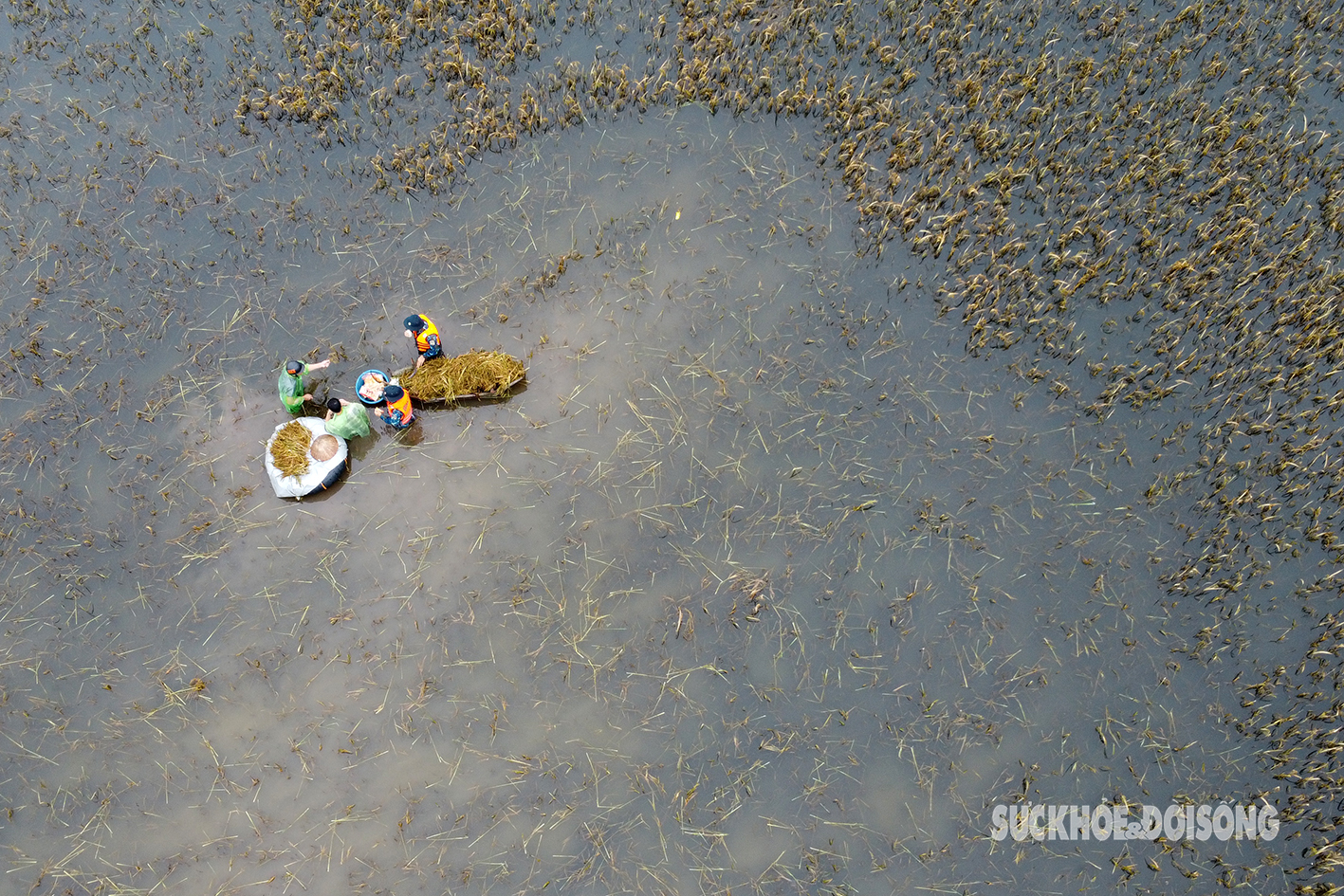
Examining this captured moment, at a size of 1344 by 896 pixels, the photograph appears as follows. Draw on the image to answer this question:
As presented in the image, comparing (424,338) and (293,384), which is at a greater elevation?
(424,338)

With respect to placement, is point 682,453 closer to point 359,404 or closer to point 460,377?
point 460,377

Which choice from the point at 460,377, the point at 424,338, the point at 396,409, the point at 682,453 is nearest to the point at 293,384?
the point at 396,409

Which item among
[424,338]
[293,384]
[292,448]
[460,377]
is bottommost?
[292,448]

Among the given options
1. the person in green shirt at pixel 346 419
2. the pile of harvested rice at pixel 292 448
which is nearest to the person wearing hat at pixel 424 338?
the person in green shirt at pixel 346 419

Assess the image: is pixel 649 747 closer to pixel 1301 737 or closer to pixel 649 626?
pixel 649 626

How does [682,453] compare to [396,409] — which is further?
[682,453]

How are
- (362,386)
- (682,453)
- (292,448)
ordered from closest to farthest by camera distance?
(292,448), (362,386), (682,453)

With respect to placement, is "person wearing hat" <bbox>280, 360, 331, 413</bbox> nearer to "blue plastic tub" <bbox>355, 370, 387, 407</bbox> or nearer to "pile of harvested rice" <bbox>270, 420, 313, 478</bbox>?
"pile of harvested rice" <bbox>270, 420, 313, 478</bbox>

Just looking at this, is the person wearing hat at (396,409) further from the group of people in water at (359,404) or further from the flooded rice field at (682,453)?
the flooded rice field at (682,453)

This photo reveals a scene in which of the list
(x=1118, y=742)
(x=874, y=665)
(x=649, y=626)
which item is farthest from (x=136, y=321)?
(x=1118, y=742)
